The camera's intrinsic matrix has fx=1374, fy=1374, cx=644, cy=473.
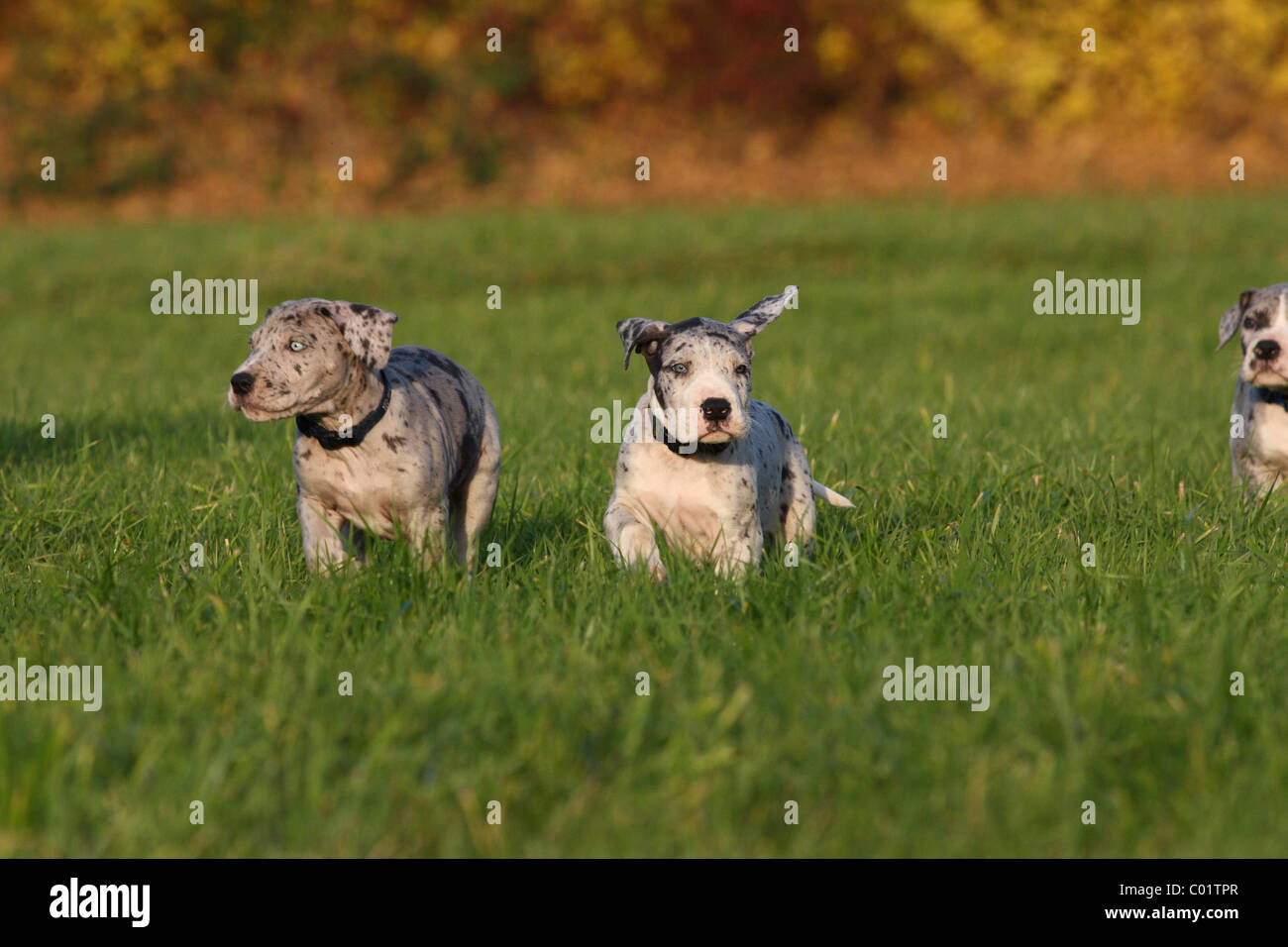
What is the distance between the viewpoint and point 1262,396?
25.7 feet

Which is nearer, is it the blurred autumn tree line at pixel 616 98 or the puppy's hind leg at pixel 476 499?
the puppy's hind leg at pixel 476 499

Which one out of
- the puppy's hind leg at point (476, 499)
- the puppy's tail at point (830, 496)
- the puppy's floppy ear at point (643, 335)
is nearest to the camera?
the puppy's floppy ear at point (643, 335)

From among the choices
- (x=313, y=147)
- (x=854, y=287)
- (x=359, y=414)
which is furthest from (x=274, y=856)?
(x=313, y=147)

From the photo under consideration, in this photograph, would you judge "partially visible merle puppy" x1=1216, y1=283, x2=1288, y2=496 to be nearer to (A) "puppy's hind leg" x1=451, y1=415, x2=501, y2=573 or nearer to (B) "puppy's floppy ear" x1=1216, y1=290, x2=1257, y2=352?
(B) "puppy's floppy ear" x1=1216, y1=290, x2=1257, y2=352

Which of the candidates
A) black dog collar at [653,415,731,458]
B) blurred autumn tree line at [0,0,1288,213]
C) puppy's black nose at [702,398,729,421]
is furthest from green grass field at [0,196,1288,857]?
blurred autumn tree line at [0,0,1288,213]

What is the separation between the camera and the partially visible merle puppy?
24.5 feet

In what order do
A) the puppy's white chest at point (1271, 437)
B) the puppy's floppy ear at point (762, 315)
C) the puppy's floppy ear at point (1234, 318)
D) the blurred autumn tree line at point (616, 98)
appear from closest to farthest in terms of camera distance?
1. the puppy's floppy ear at point (762, 315)
2. the puppy's white chest at point (1271, 437)
3. the puppy's floppy ear at point (1234, 318)
4. the blurred autumn tree line at point (616, 98)

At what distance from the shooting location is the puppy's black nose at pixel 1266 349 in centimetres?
743

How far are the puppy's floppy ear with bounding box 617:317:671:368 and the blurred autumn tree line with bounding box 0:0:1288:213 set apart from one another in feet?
80.4

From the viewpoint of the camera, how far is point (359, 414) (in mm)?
5824

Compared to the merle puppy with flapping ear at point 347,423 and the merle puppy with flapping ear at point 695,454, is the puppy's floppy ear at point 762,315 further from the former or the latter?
the merle puppy with flapping ear at point 347,423

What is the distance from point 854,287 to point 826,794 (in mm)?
16965

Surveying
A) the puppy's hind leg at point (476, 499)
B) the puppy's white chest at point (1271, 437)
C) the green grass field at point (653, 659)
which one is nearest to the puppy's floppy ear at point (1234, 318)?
the puppy's white chest at point (1271, 437)
